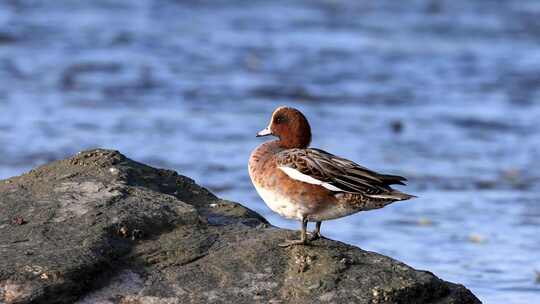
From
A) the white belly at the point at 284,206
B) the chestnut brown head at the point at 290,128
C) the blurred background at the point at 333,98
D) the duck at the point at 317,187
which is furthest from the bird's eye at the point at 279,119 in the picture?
the blurred background at the point at 333,98

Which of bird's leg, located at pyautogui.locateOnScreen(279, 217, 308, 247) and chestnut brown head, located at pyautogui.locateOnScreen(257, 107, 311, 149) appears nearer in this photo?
bird's leg, located at pyautogui.locateOnScreen(279, 217, 308, 247)

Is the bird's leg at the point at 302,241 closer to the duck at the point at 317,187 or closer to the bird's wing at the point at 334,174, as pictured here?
the duck at the point at 317,187

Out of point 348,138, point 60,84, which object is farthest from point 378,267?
point 60,84

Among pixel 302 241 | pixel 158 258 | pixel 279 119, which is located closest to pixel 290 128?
pixel 279 119

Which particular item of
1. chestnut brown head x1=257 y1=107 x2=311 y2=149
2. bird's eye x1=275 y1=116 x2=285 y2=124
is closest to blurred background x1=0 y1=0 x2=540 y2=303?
chestnut brown head x1=257 y1=107 x2=311 y2=149

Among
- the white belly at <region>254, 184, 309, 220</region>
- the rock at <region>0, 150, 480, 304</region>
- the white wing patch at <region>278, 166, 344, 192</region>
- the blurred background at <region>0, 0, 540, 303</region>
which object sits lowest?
the rock at <region>0, 150, 480, 304</region>

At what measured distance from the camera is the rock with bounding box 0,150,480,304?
5.06 m

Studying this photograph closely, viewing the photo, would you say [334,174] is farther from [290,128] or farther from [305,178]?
[290,128]

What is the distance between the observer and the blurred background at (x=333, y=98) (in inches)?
363

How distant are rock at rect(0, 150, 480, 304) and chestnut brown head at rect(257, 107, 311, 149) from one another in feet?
1.50

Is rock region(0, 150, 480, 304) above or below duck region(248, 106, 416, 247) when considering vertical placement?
below

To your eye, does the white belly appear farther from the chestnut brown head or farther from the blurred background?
the blurred background

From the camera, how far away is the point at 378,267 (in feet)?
17.7

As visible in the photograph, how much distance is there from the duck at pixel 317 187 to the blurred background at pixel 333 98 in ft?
6.54
